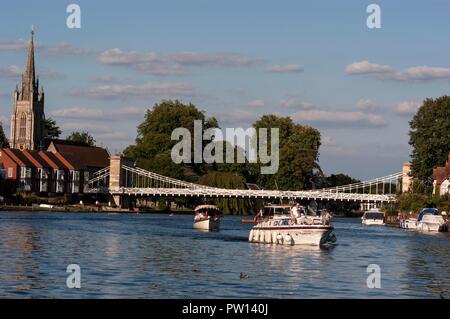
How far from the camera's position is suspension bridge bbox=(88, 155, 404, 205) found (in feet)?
452

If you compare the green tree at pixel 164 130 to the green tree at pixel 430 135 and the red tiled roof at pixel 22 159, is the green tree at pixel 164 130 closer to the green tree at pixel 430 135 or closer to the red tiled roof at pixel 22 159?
the red tiled roof at pixel 22 159

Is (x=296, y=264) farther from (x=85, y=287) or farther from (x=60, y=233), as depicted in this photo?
(x=60, y=233)

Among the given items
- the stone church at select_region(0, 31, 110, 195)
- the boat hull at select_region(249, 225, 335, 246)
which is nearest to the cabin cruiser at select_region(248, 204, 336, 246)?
the boat hull at select_region(249, 225, 335, 246)

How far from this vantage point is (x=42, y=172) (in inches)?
6304

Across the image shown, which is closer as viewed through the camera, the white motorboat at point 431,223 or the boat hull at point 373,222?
the white motorboat at point 431,223

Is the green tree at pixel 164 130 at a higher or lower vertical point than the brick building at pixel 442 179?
higher

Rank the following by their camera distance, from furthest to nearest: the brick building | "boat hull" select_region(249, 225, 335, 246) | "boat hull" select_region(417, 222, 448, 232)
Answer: the brick building
"boat hull" select_region(417, 222, 448, 232)
"boat hull" select_region(249, 225, 335, 246)

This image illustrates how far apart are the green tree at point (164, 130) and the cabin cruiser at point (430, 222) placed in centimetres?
7220

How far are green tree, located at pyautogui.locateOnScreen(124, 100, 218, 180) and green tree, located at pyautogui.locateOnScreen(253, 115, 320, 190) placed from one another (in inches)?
417

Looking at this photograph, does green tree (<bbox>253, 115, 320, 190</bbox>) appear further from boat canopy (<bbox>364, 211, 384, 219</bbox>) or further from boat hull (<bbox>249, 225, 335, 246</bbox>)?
boat hull (<bbox>249, 225, 335, 246</bbox>)

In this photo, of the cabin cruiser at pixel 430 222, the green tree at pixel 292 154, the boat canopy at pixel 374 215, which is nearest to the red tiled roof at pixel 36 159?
the green tree at pixel 292 154

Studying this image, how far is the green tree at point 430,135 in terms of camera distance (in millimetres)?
119000

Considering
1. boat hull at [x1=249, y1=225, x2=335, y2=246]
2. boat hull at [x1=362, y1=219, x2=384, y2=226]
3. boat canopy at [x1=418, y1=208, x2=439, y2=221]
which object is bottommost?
boat hull at [x1=249, y1=225, x2=335, y2=246]

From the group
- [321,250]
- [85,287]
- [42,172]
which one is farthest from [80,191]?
[85,287]
